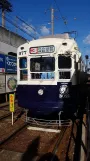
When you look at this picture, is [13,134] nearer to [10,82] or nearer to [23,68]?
[23,68]

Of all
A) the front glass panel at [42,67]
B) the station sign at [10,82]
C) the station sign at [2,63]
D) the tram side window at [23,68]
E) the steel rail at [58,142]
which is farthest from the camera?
the station sign at [10,82]

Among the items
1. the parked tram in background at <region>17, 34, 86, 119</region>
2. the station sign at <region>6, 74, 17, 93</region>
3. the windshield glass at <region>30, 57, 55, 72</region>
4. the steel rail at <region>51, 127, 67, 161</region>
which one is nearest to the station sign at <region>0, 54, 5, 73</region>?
the station sign at <region>6, 74, 17, 93</region>

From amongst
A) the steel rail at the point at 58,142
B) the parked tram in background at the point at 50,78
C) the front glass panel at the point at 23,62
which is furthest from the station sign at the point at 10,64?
the steel rail at the point at 58,142

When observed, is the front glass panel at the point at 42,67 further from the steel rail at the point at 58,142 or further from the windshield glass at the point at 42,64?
the steel rail at the point at 58,142

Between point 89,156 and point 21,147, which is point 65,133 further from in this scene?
point 89,156

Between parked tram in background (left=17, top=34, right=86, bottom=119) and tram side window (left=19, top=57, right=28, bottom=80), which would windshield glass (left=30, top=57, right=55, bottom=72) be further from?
tram side window (left=19, top=57, right=28, bottom=80)

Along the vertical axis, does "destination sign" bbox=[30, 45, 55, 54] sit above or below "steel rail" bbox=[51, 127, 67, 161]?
above

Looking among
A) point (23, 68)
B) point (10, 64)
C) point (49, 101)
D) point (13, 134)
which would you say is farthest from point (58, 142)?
point (10, 64)

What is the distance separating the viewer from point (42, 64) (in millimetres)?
9250

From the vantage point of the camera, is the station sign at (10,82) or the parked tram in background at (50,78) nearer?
the parked tram in background at (50,78)

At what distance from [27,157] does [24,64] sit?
4.48 m

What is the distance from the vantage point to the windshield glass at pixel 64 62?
901cm

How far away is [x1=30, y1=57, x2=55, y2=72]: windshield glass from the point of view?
914 centimetres

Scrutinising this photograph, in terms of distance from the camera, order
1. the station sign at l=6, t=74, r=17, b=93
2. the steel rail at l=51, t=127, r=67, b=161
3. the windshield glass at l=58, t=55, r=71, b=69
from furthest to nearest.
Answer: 1. the station sign at l=6, t=74, r=17, b=93
2. the windshield glass at l=58, t=55, r=71, b=69
3. the steel rail at l=51, t=127, r=67, b=161
